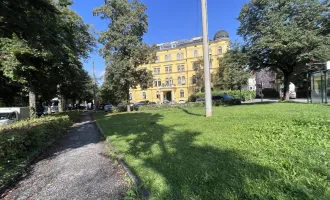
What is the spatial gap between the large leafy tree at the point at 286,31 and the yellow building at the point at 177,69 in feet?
107

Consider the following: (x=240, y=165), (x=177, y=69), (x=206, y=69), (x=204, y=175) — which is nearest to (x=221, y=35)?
(x=177, y=69)

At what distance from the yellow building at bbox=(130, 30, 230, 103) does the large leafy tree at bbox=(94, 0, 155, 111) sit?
29049 millimetres

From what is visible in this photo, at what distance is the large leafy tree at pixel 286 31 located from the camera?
57.3ft

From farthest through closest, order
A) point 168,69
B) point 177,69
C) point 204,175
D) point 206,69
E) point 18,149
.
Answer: point 168,69 < point 177,69 < point 206,69 < point 18,149 < point 204,175

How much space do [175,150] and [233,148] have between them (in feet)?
4.74

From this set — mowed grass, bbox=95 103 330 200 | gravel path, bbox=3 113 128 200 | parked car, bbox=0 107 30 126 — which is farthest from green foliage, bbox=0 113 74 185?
parked car, bbox=0 107 30 126

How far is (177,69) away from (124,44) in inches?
1393

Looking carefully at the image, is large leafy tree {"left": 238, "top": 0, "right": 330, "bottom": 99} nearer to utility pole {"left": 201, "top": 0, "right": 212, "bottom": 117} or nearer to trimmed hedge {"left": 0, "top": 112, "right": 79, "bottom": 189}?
utility pole {"left": 201, "top": 0, "right": 212, "bottom": 117}

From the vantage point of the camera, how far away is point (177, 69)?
196 feet

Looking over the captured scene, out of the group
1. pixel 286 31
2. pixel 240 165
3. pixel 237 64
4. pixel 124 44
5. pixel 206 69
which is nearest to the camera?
pixel 240 165

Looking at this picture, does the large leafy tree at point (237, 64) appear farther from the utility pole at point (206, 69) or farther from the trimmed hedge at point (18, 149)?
the trimmed hedge at point (18, 149)

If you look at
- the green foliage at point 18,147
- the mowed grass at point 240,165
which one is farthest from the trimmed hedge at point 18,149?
the mowed grass at point 240,165

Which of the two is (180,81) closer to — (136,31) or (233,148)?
(136,31)

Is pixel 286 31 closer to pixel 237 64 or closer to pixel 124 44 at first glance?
pixel 237 64
